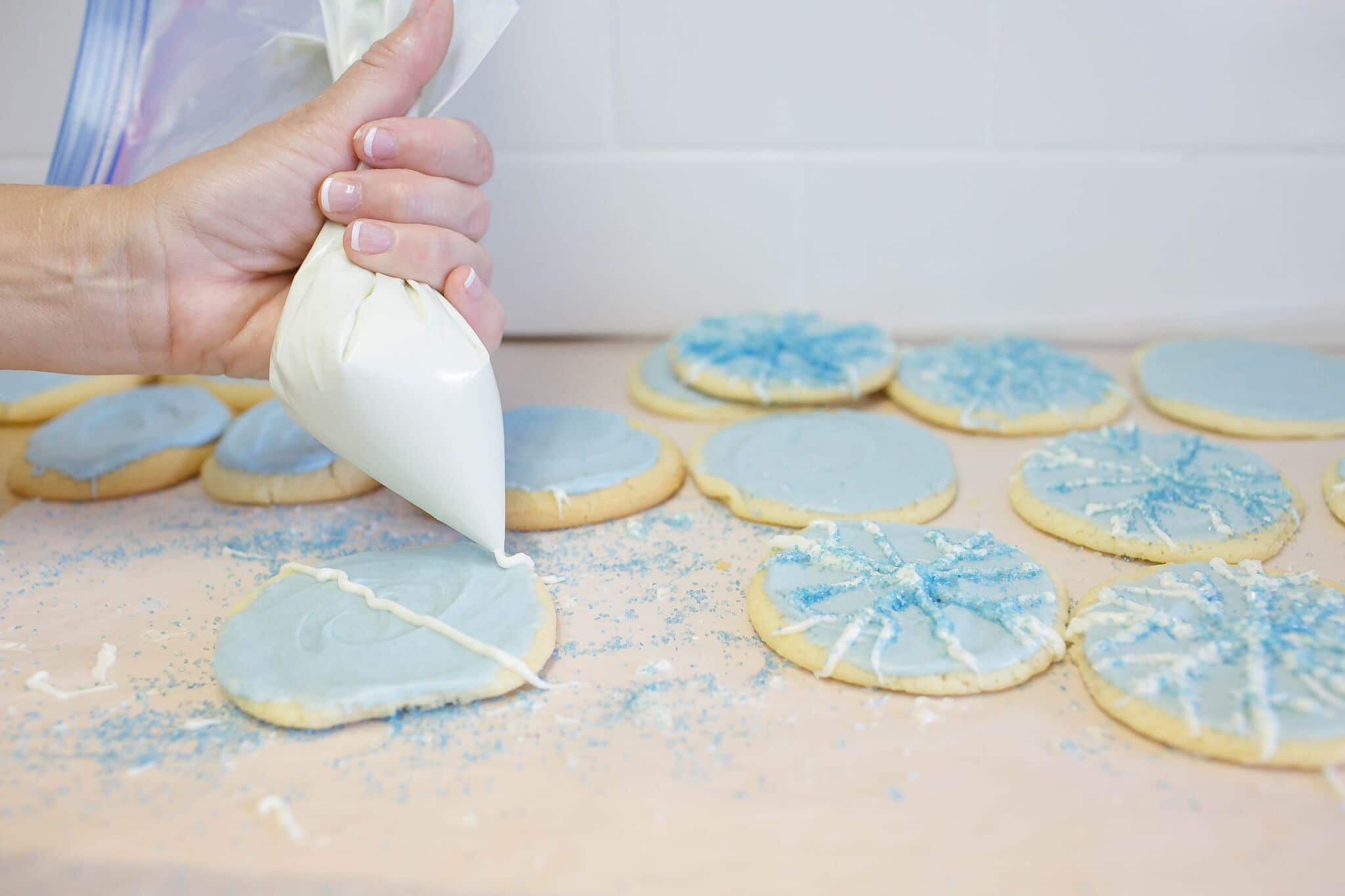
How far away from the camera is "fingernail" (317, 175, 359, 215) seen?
3.68ft

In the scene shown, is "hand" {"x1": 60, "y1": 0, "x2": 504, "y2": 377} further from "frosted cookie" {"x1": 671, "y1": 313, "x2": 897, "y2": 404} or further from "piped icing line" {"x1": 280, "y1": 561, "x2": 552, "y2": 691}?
"frosted cookie" {"x1": 671, "y1": 313, "x2": 897, "y2": 404}

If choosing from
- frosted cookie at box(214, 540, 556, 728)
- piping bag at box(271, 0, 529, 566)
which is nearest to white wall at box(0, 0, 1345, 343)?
piping bag at box(271, 0, 529, 566)

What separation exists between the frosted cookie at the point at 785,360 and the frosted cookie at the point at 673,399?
0.01 metres

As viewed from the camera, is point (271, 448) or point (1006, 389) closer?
point (271, 448)

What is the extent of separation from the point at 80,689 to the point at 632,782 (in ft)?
1.81

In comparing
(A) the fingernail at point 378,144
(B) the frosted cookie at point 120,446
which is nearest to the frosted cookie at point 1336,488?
(A) the fingernail at point 378,144

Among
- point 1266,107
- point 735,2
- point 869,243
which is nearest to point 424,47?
point 735,2

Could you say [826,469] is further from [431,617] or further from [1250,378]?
[1250,378]

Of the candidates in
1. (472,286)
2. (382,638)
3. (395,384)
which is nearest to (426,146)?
(472,286)

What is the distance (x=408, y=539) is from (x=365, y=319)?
0.34 metres

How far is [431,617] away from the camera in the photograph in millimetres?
1029

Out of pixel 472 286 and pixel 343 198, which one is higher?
pixel 343 198

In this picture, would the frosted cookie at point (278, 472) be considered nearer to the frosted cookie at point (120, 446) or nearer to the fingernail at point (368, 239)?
the frosted cookie at point (120, 446)

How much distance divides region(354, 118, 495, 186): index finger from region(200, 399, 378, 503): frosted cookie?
1.32ft
